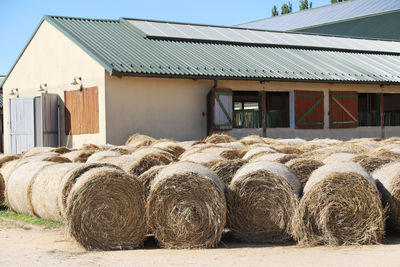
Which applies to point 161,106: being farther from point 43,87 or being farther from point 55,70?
point 43,87

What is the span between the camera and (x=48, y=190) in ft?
33.2

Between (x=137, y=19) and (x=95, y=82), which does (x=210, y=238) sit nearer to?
(x=95, y=82)

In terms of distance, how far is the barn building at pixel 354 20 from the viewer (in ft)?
130

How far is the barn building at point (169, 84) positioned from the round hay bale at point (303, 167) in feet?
32.1

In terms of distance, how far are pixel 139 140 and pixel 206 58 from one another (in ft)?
15.8

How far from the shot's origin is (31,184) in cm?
1077

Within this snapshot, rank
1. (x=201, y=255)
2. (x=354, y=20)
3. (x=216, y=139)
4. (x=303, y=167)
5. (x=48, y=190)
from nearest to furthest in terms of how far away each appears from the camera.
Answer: (x=201, y=255) → (x=303, y=167) → (x=48, y=190) → (x=216, y=139) → (x=354, y=20)

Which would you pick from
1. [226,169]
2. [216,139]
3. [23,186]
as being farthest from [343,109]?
[23,186]

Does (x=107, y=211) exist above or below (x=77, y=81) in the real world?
below

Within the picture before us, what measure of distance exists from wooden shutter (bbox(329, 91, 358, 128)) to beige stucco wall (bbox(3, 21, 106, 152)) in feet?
28.1

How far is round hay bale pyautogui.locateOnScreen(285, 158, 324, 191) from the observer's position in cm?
936

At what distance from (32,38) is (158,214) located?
16.1 m

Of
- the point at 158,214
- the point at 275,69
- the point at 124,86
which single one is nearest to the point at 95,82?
the point at 124,86

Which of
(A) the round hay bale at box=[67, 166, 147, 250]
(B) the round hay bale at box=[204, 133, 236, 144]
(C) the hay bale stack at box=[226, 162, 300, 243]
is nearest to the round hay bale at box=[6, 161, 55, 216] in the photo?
(A) the round hay bale at box=[67, 166, 147, 250]
